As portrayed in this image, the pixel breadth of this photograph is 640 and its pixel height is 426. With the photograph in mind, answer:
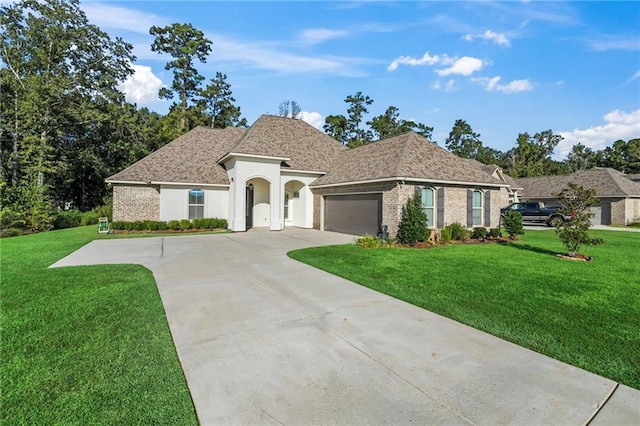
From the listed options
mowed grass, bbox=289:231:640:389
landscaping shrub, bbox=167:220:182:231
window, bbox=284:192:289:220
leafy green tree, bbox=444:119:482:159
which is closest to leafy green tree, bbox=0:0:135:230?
landscaping shrub, bbox=167:220:182:231

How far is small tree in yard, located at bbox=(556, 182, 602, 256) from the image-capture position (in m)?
9.53

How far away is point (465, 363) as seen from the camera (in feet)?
11.3

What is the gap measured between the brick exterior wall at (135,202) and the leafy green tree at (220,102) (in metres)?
24.2

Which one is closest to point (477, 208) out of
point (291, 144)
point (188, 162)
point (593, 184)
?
point (291, 144)

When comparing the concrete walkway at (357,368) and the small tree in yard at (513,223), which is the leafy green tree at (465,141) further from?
the concrete walkway at (357,368)

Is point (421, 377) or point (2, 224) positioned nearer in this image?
point (421, 377)

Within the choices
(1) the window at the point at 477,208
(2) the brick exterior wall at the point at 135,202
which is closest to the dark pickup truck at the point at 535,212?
(1) the window at the point at 477,208

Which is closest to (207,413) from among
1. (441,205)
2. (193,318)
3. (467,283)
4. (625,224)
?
(193,318)

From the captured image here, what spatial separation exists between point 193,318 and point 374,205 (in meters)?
10.9

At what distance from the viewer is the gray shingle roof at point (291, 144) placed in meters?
18.0

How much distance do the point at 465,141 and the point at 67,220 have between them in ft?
212

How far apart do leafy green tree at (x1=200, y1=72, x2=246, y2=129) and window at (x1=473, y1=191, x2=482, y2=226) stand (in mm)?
33860

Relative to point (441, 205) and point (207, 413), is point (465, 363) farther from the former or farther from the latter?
point (441, 205)

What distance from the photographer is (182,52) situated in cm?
3578
